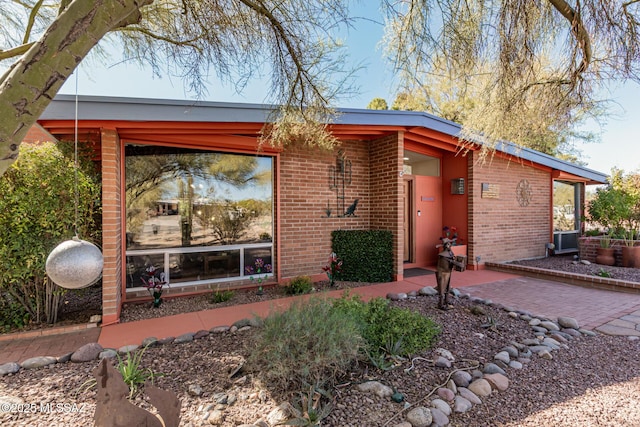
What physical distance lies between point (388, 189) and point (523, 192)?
4.37 meters

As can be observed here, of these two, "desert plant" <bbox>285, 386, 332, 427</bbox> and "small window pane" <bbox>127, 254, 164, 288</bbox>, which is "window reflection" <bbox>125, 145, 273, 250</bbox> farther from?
"desert plant" <bbox>285, 386, 332, 427</bbox>

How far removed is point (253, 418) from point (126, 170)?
4.21m

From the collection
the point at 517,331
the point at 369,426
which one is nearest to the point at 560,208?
the point at 517,331

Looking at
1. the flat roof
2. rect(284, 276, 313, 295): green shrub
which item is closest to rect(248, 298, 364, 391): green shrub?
rect(284, 276, 313, 295): green shrub

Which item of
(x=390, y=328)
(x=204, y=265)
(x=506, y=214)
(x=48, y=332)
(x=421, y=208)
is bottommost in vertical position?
(x=48, y=332)

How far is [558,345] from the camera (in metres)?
3.15

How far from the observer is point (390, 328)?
2.99 metres

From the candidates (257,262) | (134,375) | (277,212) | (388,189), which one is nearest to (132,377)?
(134,375)

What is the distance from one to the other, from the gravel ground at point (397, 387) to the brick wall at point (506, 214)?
389 centimetres

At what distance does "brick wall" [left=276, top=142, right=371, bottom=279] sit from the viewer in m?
5.78

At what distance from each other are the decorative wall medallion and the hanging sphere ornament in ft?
29.0

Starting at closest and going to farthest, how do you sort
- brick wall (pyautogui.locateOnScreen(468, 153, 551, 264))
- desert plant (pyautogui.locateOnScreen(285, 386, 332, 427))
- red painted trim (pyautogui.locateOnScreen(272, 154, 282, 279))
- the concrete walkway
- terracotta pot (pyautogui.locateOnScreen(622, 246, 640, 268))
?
1. desert plant (pyautogui.locateOnScreen(285, 386, 332, 427))
2. the concrete walkway
3. red painted trim (pyautogui.locateOnScreen(272, 154, 282, 279))
4. terracotta pot (pyautogui.locateOnScreen(622, 246, 640, 268))
5. brick wall (pyautogui.locateOnScreen(468, 153, 551, 264))

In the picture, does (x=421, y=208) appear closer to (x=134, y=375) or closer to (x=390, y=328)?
(x=390, y=328)

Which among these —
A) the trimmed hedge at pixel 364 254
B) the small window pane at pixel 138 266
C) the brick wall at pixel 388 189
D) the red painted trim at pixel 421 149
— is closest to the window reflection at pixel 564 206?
the red painted trim at pixel 421 149
